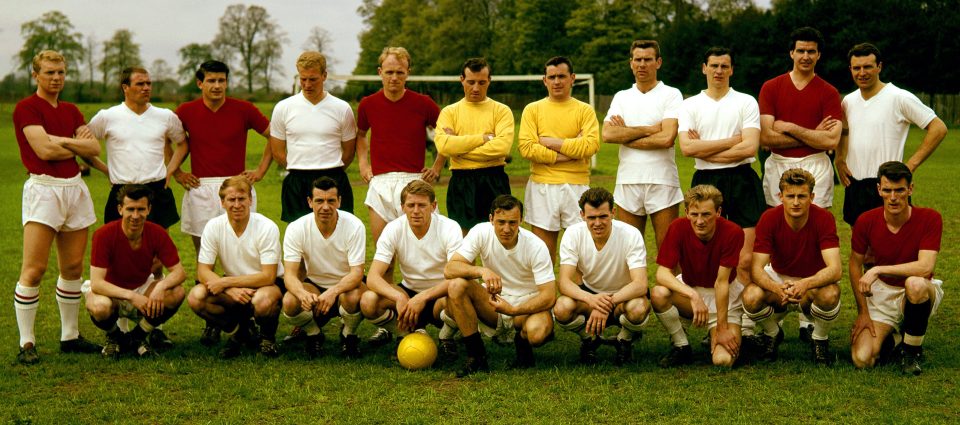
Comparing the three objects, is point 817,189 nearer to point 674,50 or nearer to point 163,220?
point 163,220

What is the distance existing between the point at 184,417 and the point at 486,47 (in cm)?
6236

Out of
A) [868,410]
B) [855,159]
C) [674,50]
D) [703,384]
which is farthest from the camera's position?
[674,50]

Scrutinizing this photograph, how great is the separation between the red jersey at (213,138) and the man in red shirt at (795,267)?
3.92 m

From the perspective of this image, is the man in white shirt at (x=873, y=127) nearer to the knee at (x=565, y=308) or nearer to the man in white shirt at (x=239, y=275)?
the knee at (x=565, y=308)

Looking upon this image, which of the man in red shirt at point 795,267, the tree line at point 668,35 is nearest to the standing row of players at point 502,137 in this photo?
the man in red shirt at point 795,267

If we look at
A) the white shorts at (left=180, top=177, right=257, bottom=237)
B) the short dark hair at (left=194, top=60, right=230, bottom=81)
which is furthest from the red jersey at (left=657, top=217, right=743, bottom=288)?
the short dark hair at (left=194, top=60, right=230, bottom=81)

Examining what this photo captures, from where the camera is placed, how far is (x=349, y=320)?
6547 millimetres

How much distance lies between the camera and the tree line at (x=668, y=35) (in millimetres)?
41688

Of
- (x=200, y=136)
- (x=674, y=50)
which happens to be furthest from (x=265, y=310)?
(x=674, y=50)

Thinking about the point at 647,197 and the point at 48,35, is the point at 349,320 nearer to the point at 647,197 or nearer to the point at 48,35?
the point at 647,197

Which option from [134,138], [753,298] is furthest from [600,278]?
[134,138]

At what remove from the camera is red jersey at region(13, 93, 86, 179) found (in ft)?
21.3

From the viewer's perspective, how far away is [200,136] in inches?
288

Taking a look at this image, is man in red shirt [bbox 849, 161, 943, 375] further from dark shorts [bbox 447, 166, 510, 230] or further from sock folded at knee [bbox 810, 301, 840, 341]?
dark shorts [bbox 447, 166, 510, 230]
